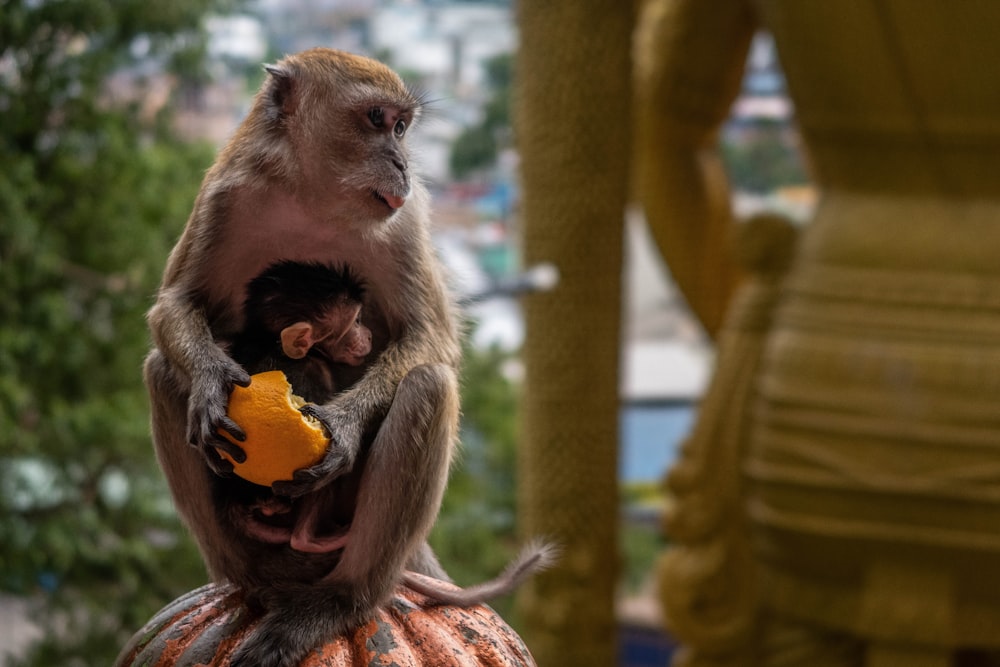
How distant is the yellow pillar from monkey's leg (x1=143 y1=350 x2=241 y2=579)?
7.28 feet

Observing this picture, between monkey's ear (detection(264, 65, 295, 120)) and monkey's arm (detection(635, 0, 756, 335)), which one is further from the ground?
monkey's ear (detection(264, 65, 295, 120))

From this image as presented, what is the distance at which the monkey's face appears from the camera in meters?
1.28

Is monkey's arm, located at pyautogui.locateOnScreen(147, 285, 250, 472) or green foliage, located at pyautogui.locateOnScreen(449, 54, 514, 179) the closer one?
monkey's arm, located at pyautogui.locateOnScreen(147, 285, 250, 472)

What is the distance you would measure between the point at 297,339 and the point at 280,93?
0.24 m

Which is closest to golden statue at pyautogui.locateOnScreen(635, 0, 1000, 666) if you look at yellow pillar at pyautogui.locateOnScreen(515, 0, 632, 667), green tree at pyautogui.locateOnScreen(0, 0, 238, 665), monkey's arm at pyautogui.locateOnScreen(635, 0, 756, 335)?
yellow pillar at pyautogui.locateOnScreen(515, 0, 632, 667)

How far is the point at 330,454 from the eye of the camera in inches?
48.8

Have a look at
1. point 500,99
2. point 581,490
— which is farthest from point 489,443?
point 500,99

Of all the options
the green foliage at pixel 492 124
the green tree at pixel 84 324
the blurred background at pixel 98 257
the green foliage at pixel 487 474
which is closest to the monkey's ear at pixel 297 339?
the blurred background at pixel 98 257

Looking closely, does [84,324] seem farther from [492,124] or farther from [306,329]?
[306,329]

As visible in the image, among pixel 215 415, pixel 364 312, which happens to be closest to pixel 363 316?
pixel 364 312

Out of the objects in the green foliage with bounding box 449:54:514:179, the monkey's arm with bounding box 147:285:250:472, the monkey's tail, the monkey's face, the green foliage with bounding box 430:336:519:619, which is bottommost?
the green foliage with bounding box 430:336:519:619

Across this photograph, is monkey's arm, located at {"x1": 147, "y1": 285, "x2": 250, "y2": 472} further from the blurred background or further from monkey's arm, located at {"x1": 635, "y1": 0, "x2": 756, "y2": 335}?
monkey's arm, located at {"x1": 635, "y1": 0, "x2": 756, "y2": 335}

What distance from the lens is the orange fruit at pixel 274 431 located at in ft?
3.99

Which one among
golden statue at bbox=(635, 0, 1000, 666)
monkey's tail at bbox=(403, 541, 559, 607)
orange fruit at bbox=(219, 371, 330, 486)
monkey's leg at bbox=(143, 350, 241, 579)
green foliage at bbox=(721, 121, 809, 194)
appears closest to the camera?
orange fruit at bbox=(219, 371, 330, 486)
